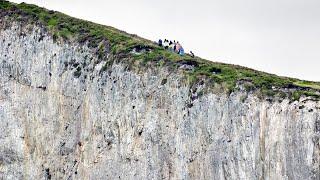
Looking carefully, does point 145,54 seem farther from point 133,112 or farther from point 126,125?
point 126,125

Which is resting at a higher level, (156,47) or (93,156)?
(156,47)

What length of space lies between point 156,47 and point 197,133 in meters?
13.0

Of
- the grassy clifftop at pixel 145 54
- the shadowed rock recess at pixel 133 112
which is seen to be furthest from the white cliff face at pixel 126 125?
the grassy clifftop at pixel 145 54

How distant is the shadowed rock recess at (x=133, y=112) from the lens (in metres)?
90.3

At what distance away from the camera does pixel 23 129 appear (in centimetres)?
10606

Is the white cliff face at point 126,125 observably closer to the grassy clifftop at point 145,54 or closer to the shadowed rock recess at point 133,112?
the shadowed rock recess at point 133,112

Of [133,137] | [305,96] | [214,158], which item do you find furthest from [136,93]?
[305,96]

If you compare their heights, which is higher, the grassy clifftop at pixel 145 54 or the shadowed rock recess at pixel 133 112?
the grassy clifftop at pixel 145 54

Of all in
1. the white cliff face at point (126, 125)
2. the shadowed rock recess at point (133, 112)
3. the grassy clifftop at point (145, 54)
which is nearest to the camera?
the white cliff face at point (126, 125)

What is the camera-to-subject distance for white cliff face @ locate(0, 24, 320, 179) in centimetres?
8969

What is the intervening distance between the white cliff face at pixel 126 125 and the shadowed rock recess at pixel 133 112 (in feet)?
0.34

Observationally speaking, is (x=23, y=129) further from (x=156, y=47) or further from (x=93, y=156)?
(x=156, y=47)

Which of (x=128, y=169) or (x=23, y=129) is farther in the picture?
(x=23, y=129)

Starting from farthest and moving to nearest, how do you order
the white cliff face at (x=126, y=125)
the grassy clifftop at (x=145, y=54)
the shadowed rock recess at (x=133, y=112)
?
the grassy clifftop at (x=145, y=54) < the shadowed rock recess at (x=133, y=112) < the white cliff face at (x=126, y=125)
